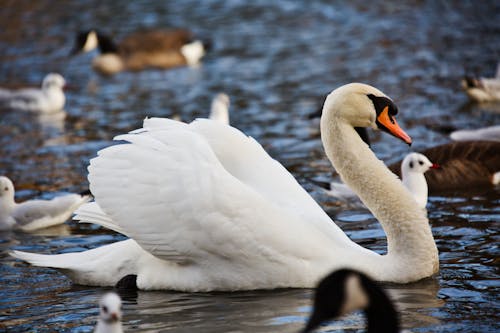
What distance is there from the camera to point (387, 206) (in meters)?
6.97

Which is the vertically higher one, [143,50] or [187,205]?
[143,50]

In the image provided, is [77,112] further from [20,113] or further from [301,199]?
[301,199]

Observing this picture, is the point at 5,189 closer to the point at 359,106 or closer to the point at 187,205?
the point at 187,205

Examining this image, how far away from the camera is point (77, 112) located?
53.7 feet

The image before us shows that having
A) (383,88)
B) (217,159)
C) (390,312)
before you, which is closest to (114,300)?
(390,312)

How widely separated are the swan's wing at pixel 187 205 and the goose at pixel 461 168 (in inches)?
155

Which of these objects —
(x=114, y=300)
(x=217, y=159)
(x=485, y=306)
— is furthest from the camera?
(x=217, y=159)

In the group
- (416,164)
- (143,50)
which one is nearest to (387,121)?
(416,164)

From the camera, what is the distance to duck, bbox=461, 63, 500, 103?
1477 centimetres

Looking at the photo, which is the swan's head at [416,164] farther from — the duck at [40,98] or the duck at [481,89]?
the duck at [40,98]

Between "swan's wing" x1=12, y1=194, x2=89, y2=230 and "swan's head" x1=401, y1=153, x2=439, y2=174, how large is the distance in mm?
3164

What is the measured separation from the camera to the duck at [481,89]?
48.4 ft

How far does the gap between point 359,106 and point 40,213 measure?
378cm

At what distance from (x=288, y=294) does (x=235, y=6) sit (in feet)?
64.3
